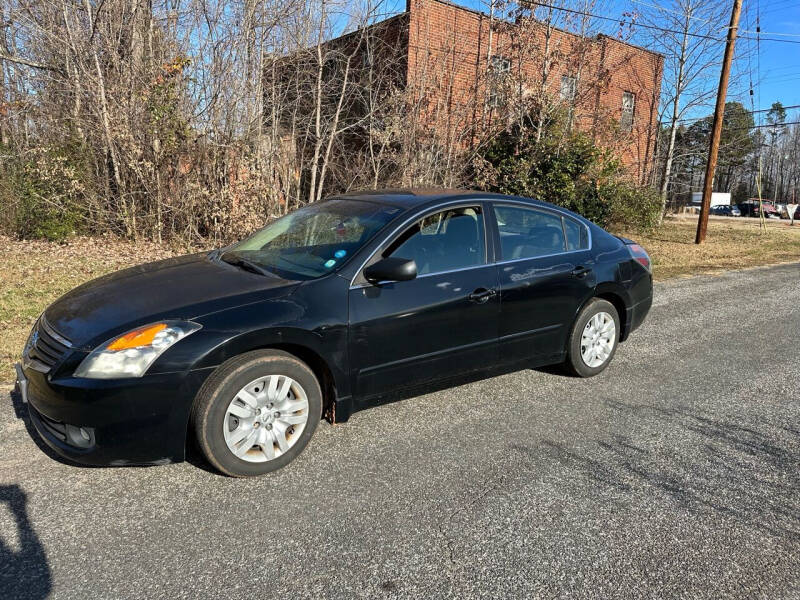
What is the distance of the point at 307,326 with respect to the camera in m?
3.22

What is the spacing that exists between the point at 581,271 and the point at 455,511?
2.49m

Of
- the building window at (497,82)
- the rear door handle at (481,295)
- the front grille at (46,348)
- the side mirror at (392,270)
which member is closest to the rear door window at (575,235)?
the rear door handle at (481,295)

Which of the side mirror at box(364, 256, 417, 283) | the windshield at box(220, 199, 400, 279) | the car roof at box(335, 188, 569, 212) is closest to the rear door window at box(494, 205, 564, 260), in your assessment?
the car roof at box(335, 188, 569, 212)

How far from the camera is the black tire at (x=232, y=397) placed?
295 cm

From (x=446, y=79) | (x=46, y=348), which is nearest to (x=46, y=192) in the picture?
(x=446, y=79)

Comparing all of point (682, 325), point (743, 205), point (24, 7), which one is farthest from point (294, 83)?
point (743, 205)

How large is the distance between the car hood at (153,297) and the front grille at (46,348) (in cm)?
4

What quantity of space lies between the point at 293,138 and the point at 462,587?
35.7 ft

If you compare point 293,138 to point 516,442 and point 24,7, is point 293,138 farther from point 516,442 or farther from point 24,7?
point 516,442

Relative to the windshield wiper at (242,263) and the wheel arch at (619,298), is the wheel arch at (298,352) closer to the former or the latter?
the windshield wiper at (242,263)

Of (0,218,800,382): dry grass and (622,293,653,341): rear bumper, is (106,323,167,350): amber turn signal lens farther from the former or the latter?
(622,293,653,341): rear bumper

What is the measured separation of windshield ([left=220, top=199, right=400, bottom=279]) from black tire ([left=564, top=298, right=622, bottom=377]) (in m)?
1.87

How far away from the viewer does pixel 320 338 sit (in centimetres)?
327

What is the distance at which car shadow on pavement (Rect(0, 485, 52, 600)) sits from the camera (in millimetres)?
2236
